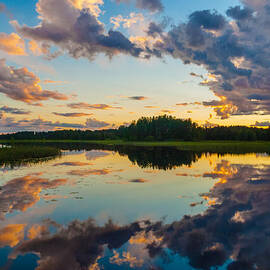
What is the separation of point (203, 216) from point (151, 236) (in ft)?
12.8

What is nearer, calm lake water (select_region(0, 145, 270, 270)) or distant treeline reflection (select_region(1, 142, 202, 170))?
calm lake water (select_region(0, 145, 270, 270))

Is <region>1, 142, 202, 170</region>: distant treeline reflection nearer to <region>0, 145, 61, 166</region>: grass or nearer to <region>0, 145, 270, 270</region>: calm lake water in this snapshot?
<region>0, 145, 270, 270</region>: calm lake water

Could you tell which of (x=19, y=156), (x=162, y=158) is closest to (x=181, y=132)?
(x=162, y=158)

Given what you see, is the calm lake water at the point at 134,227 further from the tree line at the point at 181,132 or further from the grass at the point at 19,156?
the tree line at the point at 181,132

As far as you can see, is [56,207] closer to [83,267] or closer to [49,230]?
[49,230]

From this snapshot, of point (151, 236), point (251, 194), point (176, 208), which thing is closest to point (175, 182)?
point (251, 194)

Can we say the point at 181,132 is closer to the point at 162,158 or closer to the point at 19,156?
the point at 162,158

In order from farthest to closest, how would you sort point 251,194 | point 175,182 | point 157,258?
point 175,182, point 251,194, point 157,258

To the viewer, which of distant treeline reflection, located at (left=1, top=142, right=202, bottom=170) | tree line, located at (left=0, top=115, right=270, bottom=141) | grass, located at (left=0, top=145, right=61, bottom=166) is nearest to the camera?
distant treeline reflection, located at (left=1, top=142, right=202, bottom=170)

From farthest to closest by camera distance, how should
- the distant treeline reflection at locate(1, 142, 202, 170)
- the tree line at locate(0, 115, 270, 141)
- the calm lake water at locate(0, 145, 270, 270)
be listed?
1. the tree line at locate(0, 115, 270, 141)
2. the distant treeline reflection at locate(1, 142, 202, 170)
3. the calm lake water at locate(0, 145, 270, 270)

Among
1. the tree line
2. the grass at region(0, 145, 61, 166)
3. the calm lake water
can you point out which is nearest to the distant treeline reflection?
the calm lake water

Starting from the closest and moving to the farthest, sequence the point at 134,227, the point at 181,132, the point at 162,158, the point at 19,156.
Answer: the point at 134,227 → the point at 19,156 → the point at 162,158 → the point at 181,132

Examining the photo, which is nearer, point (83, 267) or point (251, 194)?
point (83, 267)

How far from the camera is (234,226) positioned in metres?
11.7
